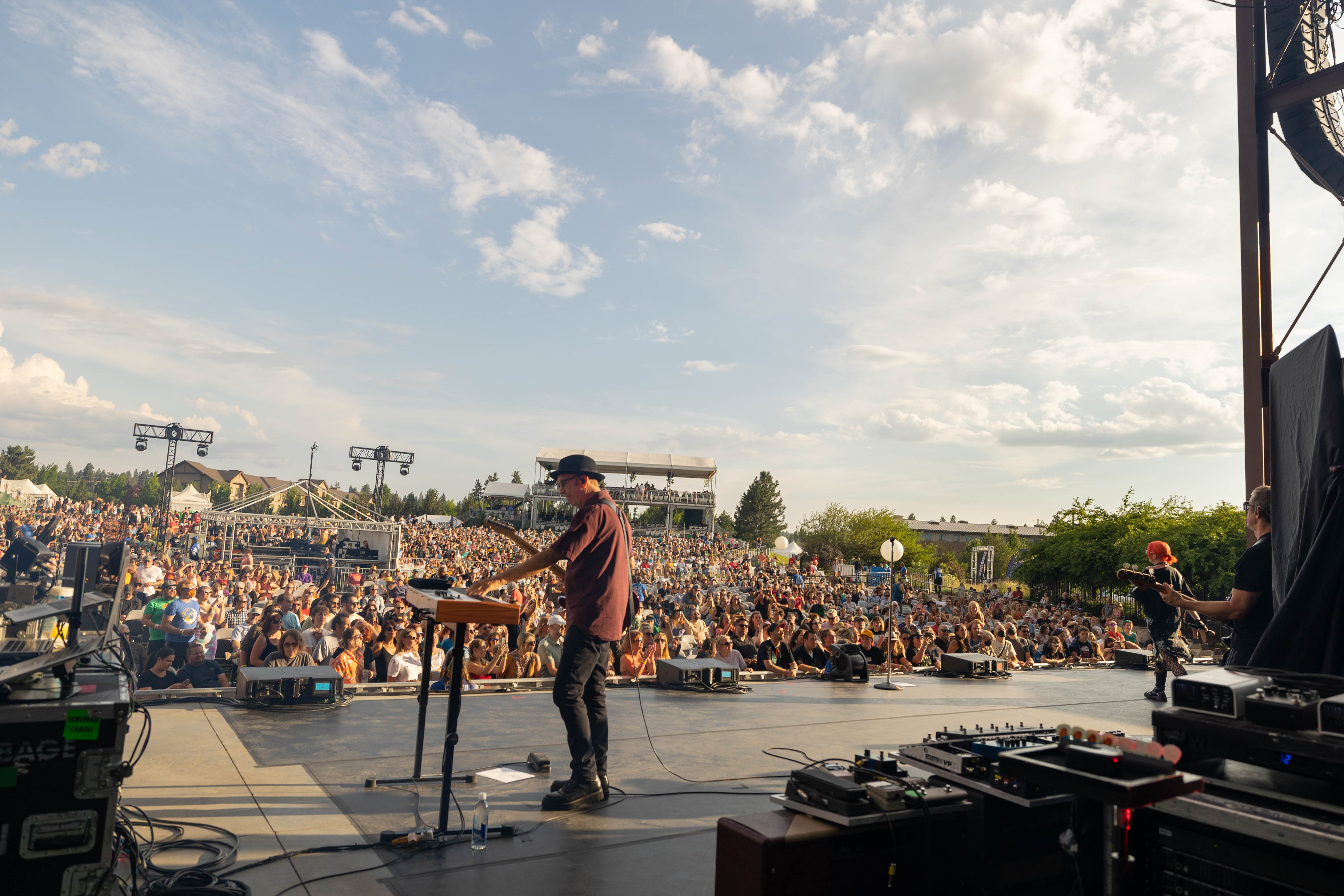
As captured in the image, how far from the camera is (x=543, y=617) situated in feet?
28.8

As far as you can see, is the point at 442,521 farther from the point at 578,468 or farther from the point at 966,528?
the point at 966,528

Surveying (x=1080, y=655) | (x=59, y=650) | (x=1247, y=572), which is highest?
(x=1247, y=572)

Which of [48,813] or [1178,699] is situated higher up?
[1178,699]

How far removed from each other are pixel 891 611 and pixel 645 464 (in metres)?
45.8

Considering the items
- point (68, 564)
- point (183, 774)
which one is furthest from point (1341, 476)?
point (68, 564)

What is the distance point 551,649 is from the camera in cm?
705

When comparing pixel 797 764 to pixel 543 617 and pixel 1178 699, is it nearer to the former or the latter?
pixel 1178 699

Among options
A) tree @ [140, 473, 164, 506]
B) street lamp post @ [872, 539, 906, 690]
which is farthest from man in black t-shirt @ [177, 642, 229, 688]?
tree @ [140, 473, 164, 506]

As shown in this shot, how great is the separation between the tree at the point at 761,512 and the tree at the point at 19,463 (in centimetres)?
5983

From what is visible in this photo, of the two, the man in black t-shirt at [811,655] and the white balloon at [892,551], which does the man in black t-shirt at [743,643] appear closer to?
the man in black t-shirt at [811,655]

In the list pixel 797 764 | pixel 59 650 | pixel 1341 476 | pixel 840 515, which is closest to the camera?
pixel 59 650

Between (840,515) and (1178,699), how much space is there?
186ft

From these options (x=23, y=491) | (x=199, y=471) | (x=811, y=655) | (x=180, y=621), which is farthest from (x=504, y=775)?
(x=199, y=471)

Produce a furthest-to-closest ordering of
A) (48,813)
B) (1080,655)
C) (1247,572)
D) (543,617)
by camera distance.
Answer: (1080,655) → (543,617) → (1247,572) → (48,813)
